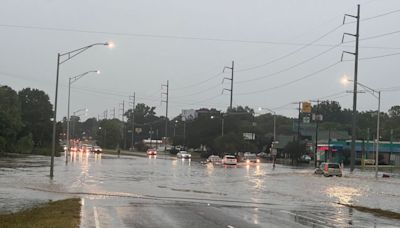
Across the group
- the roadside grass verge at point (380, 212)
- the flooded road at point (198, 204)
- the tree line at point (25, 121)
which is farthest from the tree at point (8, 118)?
the roadside grass verge at point (380, 212)

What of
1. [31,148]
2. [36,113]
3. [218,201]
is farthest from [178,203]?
[36,113]

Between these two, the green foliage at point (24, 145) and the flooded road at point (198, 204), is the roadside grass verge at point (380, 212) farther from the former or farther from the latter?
the green foliage at point (24, 145)

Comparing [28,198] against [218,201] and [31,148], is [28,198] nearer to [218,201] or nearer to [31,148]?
[218,201]

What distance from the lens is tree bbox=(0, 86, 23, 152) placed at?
296 ft

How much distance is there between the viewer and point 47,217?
59.8ft

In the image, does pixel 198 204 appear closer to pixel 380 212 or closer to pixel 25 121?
pixel 380 212

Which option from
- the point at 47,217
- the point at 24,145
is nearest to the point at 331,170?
the point at 47,217

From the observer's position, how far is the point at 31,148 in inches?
4166

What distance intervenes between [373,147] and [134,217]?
112m

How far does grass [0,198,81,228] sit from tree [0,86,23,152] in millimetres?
70094

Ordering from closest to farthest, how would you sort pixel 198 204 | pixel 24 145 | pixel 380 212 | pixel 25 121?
pixel 380 212 → pixel 198 204 → pixel 24 145 → pixel 25 121

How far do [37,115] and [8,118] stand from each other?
1155 inches

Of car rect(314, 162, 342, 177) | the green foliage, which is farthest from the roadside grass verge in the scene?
the green foliage

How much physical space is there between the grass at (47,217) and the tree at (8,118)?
70094 mm
